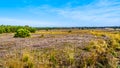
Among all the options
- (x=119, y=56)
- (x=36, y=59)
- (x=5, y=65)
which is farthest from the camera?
(x=119, y=56)

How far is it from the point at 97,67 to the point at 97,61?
0.84m

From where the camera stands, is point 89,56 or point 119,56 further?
point 119,56

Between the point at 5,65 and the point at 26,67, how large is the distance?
1.08 meters

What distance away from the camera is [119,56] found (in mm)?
25703

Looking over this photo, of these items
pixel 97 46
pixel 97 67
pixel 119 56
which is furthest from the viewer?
pixel 119 56

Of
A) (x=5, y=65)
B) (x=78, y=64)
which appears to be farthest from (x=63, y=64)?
(x=5, y=65)

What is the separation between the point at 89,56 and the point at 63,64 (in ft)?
8.99

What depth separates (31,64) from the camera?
14586mm

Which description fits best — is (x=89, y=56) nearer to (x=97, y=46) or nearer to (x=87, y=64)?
(x=87, y=64)

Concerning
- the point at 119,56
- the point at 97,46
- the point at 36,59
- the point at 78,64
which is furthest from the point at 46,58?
the point at 119,56

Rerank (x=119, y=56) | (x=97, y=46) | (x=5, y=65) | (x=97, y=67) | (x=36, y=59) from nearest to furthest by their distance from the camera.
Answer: (x=5, y=65)
(x=36, y=59)
(x=97, y=67)
(x=97, y=46)
(x=119, y=56)

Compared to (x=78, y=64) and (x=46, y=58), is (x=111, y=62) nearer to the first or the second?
(x=78, y=64)

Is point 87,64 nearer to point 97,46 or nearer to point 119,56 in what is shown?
point 97,46

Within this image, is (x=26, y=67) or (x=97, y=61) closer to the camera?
(x=26, y=67)
